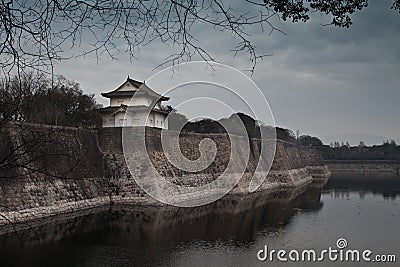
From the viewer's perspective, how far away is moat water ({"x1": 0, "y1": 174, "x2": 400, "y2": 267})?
771 centimetres

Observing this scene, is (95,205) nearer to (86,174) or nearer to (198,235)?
(86,174)

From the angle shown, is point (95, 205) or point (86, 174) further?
point (86, 174)

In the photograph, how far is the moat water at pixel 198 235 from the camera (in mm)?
7711

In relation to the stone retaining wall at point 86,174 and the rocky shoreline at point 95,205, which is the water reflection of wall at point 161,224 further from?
the stone retaining wall at point 86,174

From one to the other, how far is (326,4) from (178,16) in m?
1.18

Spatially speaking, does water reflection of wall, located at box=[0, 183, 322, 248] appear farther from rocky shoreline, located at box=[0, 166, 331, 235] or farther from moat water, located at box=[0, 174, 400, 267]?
rocky shoreline, located at box=[0, 166, 331, 235]

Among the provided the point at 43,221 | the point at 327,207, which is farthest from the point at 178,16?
the point at 327,207

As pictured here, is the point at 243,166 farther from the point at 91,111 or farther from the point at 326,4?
the point at 326,4

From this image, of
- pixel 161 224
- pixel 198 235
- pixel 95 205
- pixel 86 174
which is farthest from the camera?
pixel 86 174

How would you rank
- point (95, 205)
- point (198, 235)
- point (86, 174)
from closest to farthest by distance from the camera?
point (198, 235) < point (95, 205) < point (86, 174)

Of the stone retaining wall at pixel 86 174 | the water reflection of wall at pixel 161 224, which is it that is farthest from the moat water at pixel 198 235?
the stone retaining wall at pixel 86 174

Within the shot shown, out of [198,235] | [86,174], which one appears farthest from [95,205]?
[198,235]

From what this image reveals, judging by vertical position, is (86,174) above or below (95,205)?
above

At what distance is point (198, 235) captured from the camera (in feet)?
32.6
